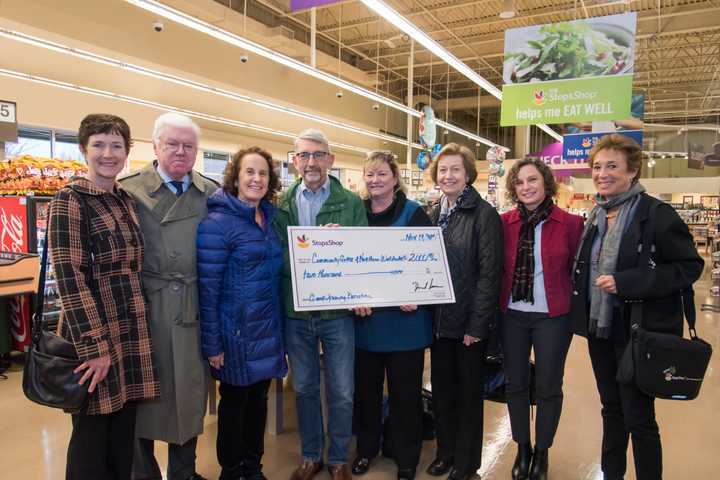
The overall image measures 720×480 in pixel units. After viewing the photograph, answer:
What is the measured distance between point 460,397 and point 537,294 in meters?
0.67

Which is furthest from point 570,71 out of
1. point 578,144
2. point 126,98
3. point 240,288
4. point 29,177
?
point 126,98

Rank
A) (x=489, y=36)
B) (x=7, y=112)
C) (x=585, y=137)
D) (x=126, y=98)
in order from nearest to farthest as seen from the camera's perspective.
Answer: (x=7, y=112) < (x=126, y=98) < (x=585, y=137) < (x=489, y=36)

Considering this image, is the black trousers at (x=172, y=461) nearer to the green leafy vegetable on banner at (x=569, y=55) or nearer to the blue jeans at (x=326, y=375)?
the blue jeans at (x=326, y=375)

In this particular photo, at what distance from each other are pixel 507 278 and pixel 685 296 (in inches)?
30.8

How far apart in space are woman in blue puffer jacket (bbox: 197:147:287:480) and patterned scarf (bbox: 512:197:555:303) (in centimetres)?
121

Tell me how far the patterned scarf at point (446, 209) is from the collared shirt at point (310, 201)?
2.12ft

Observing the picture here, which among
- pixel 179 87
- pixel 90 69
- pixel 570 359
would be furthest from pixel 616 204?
pixel 179 87

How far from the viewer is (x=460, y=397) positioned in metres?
2.54

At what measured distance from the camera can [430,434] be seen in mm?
3141

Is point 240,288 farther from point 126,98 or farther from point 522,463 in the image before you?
point 126,98

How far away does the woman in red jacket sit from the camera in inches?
96.2

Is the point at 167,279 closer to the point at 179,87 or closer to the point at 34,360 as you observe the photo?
the point at 34,360

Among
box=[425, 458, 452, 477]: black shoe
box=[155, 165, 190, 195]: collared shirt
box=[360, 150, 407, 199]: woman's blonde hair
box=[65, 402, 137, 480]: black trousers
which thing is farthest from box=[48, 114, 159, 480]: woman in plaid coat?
box=[425, 458, 452, 477]: black shoe
